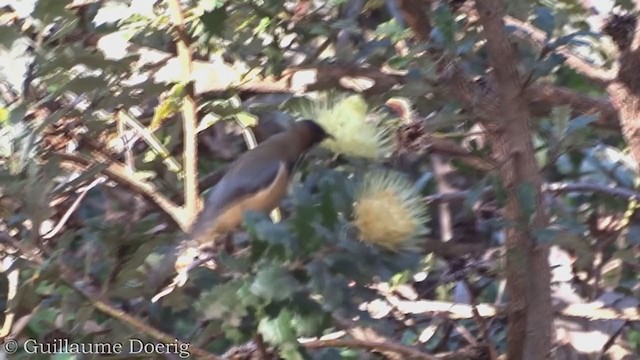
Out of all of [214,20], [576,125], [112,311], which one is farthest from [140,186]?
[576,125]

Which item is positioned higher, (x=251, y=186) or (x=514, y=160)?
(x=514, y=160)

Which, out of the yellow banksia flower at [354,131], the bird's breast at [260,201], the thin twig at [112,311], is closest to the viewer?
the thin twig at [112,311]

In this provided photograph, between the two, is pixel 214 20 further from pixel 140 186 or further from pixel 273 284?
pixel 273 284

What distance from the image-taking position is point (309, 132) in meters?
2.15

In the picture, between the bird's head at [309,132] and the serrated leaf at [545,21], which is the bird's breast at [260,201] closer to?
the bird's head at [309,132]

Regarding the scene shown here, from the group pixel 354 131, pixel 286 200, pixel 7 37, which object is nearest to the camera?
pixel 7 37

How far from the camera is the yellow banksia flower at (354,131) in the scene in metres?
1.73

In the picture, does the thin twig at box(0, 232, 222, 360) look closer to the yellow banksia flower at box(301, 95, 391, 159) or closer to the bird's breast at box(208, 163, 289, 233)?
the yellow banksia flower at box(301, 95, 391, 159)

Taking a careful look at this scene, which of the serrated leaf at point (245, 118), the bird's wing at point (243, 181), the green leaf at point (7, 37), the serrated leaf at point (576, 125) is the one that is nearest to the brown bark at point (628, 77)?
the serrated leaf at point (576, 125)

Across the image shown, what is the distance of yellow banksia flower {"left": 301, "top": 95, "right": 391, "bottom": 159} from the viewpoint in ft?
5.66

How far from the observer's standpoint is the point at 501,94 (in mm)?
1668

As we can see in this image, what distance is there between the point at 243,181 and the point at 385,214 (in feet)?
2.64

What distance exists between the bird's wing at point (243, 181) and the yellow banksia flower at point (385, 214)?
0.51 metres

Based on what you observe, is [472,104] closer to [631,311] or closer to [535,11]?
[535,11]
